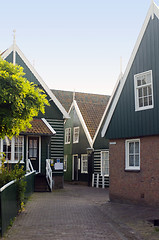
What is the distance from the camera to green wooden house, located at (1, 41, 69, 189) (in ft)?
71.9

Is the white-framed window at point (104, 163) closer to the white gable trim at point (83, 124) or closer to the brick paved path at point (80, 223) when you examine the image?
the white gable trim at point (83, 124)

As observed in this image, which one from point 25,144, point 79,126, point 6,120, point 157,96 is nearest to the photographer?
point 6,120

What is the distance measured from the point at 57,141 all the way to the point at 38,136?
1451mm

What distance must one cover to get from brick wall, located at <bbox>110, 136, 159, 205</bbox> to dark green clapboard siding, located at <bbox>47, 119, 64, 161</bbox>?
737cm

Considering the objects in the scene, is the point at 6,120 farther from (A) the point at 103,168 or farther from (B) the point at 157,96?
(A) the point at 103,168

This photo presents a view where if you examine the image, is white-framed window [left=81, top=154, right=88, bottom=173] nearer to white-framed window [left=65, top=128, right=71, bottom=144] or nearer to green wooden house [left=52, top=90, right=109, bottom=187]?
green wooden house [left=52, top=90, right=109, bottom=187]

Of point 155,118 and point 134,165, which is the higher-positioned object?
point 155,118

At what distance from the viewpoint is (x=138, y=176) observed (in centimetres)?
1536

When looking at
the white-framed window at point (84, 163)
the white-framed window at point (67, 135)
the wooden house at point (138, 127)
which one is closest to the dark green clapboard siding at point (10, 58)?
the wooden house at point (138, 127)

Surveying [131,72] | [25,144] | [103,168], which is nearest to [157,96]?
[131,72]

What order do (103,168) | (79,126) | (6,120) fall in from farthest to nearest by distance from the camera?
(79,126) < (103,168) < (6,120)

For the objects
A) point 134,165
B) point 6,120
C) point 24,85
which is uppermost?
point 24,85

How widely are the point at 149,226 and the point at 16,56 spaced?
15.4 meters

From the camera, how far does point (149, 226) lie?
10711mm
